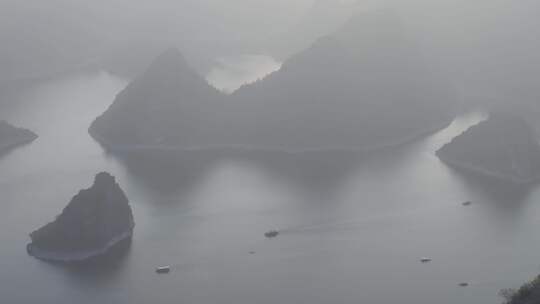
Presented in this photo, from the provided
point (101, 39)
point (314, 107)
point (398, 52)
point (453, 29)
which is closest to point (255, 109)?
point (314, 107)

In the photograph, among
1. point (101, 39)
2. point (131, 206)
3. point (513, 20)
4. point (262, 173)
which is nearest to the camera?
point (131, 206)

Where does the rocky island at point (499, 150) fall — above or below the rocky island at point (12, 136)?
below

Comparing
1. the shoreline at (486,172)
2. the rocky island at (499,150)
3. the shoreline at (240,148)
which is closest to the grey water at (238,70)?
the shoreline at (240,148)

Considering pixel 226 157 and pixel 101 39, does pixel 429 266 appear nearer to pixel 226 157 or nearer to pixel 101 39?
pixel 226 157

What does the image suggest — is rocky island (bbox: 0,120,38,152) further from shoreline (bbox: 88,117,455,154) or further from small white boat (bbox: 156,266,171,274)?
small white boat (bbox: 156,266,171,274)

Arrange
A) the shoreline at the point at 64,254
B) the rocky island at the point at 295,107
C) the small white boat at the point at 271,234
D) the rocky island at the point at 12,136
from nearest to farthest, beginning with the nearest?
the shoreline at the point at 64,254 < the small white boat at the point at 271,234 < the rocky island at the point at 12,136 < the rocky island at the point at 295,107

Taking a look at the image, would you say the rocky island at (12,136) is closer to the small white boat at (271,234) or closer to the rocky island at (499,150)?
the small white boat at (271,234)
